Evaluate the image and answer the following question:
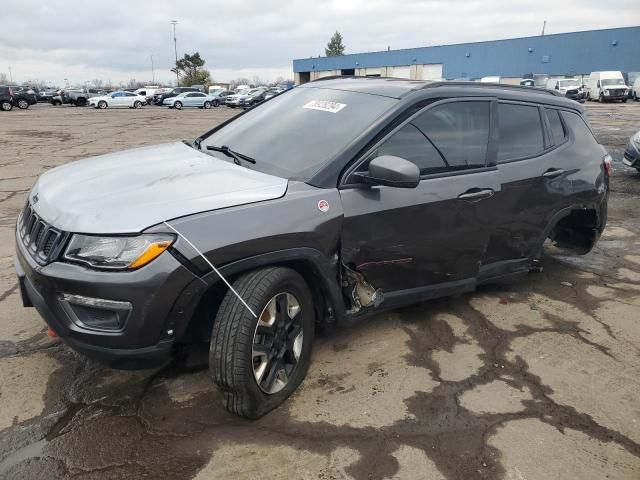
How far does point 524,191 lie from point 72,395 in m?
3.20

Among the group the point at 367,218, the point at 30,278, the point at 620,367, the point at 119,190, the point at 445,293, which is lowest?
the point at 620,367

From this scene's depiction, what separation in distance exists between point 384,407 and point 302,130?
174 cm

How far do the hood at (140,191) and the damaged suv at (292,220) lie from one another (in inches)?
0.4

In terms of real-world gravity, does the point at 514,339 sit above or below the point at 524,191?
below

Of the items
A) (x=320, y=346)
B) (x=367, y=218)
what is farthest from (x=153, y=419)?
(x=367, y=218)

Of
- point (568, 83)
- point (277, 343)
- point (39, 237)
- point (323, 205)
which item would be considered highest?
Answer: point (568, 83)

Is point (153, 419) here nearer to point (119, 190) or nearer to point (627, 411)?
point (119, 190)

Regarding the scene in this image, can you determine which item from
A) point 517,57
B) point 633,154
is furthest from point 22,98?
point 517,57

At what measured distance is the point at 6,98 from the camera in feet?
109

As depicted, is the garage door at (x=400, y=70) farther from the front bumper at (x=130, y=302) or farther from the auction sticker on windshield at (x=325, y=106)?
the front bumper at (x=130, y=302)

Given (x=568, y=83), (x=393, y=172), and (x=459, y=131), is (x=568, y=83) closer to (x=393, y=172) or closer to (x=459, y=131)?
(x=459, y=131)

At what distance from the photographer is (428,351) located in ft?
11.1

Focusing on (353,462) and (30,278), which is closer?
(353,462)

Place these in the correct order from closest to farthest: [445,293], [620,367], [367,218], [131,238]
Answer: [131,238] → [367,218] → [620,367] → [445,293]
